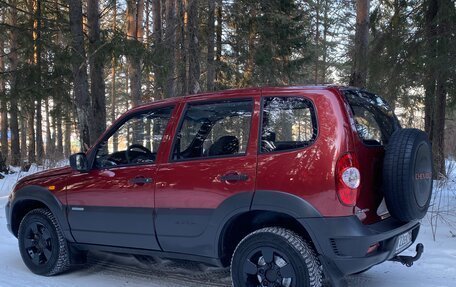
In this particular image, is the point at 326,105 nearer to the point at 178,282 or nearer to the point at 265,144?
the point at 265,144

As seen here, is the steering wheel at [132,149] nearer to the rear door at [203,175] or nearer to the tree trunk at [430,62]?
the rear door at [203,175]

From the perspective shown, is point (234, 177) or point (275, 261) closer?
point (275, 261)

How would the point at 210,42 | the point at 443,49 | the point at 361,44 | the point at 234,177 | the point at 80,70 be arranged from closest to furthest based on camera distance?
the point at 234,177 < the point at 443,49 < the point at 361,44 < the point at 80,70 < the point at 210,42

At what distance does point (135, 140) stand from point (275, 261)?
211cm

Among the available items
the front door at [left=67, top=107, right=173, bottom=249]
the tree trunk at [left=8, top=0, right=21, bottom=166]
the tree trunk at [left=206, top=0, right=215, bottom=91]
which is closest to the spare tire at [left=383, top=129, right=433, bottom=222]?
the front door at [left=67, top=107, right=173, bottom=249]

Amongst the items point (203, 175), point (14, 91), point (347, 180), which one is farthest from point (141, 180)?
point (14, 91)

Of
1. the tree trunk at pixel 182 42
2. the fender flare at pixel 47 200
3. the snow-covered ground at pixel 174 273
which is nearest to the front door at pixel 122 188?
the fender flare at pixel 47 200

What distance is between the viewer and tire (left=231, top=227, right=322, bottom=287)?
12.4 feet

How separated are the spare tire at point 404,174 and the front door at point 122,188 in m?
2.19

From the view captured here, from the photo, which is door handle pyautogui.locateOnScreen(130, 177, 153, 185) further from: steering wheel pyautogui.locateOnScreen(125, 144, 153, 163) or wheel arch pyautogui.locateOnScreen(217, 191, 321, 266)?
wheel arch pyautogui.locateOnScreen(217, 191, 321, 266)

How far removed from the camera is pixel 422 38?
1078 cm

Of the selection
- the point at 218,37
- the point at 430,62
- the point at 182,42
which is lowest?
the point at 430,62

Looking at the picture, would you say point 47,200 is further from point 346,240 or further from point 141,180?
point 346,240

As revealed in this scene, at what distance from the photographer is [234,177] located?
405 centimetres
